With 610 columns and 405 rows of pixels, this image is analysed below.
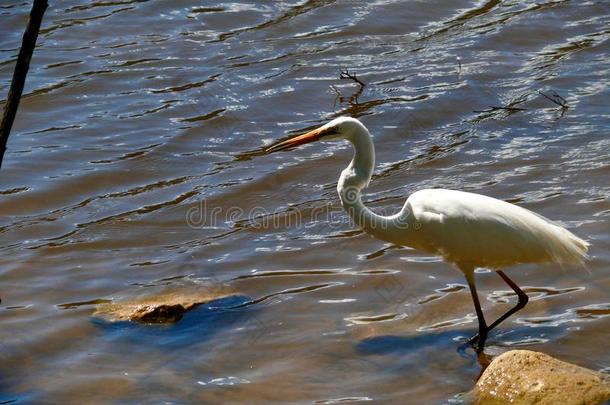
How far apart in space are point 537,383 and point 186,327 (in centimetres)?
224

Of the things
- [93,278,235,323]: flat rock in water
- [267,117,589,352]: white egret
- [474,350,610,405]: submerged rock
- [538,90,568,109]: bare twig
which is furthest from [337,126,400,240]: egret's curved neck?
[538,90,568,109]: bare twig

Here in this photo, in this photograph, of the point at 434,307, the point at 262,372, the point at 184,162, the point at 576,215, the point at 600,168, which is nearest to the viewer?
the point at 262,372

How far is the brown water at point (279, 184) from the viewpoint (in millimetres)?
6066

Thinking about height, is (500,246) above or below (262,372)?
above

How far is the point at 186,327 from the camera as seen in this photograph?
21.2 feet

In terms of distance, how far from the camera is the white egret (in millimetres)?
6074

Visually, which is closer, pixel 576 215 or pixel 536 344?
pixel 536 344

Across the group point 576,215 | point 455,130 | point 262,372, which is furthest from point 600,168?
point 262,372

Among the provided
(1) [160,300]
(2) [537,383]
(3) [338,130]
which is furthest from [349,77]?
(2) [537,383]

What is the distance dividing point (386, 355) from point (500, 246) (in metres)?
0.88

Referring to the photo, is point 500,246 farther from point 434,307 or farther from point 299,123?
point 299,123

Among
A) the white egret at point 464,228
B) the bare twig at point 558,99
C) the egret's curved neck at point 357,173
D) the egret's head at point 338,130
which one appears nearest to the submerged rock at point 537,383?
the white egret at point 464,228

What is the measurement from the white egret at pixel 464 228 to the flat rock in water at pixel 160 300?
1.12 meters

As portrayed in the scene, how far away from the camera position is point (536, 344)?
20.1ft
